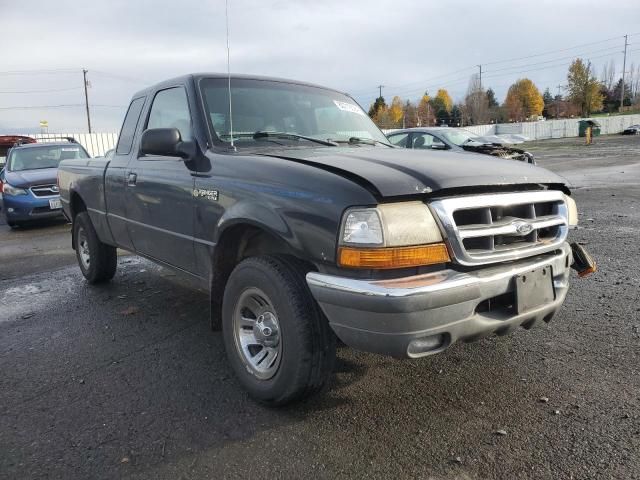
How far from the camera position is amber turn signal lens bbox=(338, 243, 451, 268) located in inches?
89.7

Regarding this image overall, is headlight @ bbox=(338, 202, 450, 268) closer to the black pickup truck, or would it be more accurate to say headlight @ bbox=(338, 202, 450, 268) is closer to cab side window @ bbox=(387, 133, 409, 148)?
the black pickup truck

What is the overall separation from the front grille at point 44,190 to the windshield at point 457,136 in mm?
8200

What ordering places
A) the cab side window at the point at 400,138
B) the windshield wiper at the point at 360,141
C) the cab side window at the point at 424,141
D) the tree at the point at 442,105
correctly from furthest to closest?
the tree at the point at 442,105, the cab side window at the point at 400,138, the cab side window at the point at 424,141, the windshield wiper at the point at 360,141

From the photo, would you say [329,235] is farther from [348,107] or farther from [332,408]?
[348,107]

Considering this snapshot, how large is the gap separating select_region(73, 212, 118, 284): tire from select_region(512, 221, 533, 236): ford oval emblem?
14.0ft

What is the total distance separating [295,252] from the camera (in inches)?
102

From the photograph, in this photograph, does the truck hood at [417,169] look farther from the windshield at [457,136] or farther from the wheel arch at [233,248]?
the windshield at [457,136]

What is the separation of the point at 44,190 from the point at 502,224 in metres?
9.66

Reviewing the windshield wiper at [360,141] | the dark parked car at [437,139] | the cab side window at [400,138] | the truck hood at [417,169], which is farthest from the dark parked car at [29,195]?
the truck hood at [417,169]

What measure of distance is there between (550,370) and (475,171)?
1.41m

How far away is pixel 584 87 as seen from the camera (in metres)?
74.1

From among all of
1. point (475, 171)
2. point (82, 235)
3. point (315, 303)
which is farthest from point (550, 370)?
point (82, 235)

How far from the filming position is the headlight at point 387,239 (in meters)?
2.28

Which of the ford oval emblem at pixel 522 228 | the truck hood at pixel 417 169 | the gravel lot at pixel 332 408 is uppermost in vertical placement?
the truck hood at pixel 417 169
